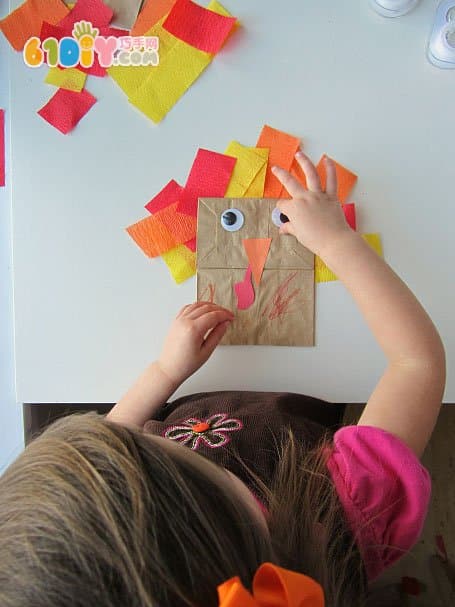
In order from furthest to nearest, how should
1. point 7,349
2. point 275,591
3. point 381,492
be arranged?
point 7,349 → point 381,492 → point 275,591

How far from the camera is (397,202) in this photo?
0.64 metres

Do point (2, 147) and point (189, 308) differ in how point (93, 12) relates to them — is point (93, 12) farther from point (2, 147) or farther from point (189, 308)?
point (189, 308)

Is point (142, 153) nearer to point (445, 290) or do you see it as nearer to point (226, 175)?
point (226, 175)

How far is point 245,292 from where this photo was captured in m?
0.65

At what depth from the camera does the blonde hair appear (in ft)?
1.07

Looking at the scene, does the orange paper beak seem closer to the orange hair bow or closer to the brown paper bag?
the brown paper bag

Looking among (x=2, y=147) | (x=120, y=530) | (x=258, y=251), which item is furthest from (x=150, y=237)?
(x=120, y=530)

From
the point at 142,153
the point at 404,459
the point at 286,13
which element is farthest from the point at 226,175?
the point at 404,459

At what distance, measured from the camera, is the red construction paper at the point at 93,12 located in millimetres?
666

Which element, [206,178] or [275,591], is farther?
[206,178]

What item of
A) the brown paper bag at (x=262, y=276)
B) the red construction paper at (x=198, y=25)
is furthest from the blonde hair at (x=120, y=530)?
the red construction paper at (x=198, y=25)

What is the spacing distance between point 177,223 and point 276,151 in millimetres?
158

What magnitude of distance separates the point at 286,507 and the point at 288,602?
0.18m

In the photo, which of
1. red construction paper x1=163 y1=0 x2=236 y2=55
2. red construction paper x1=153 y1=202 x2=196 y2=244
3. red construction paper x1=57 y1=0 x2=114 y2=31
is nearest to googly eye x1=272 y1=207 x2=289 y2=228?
red construction paper x1=153 y1=202 x2=196 y2=244
